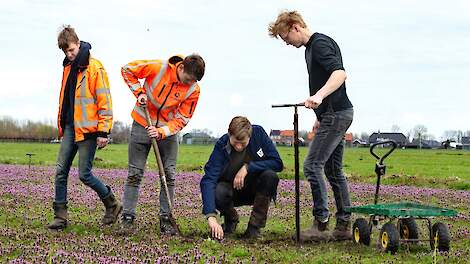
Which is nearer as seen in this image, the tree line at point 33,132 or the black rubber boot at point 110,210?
the black rubber boot at point 110,210

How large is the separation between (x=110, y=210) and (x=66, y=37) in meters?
2.62

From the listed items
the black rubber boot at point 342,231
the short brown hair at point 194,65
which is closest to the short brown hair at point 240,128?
the short brown hair at point 194,65

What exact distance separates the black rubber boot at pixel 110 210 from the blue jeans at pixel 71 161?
0.29 ft

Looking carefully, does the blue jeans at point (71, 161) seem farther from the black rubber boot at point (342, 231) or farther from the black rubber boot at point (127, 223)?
the black rubber boot at point (342, 231)

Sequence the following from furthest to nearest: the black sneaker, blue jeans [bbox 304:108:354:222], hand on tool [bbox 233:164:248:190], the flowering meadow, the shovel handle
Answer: the black sneaker
the shovel handle
hand on tool [bbox 233:164:248:190]
blue jeans [bbox 304:108:354:222]
the flowering meadow

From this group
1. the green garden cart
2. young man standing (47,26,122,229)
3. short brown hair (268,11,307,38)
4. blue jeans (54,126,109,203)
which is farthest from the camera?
blue jeans (54,126,109,203)

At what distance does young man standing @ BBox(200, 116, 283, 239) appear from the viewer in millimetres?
9047

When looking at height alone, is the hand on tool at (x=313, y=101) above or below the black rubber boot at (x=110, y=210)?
A: above

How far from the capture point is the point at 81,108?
9461mm

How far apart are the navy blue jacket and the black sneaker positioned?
794 mm

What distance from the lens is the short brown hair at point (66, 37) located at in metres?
9.26

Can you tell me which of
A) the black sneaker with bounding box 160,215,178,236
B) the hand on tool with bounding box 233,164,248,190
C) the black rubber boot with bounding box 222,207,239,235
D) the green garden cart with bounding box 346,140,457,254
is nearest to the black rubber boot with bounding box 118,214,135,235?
the black sneaker with bounding box 160,215,178,236

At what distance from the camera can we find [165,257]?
23.6 ft

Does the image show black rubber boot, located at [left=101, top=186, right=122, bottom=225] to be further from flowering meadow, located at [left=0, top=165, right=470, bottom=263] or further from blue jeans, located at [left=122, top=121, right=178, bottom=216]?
blue jeans, located at [left=122, top=121, right=178, bottom=216]
